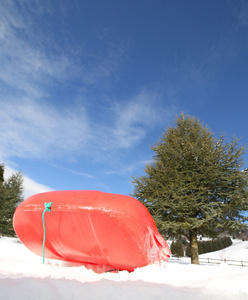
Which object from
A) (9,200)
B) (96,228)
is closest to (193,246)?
(96,228)

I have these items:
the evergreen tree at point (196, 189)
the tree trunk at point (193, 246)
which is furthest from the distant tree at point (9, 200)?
the tree trunk at point (193, 246)

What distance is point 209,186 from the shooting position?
917cm

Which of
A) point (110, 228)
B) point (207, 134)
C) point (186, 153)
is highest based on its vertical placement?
point (207, 134)

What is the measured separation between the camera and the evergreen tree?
28.1 feet

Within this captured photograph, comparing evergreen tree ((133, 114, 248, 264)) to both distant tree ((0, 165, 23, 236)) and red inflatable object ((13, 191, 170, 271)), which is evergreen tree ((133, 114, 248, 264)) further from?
distant tree ((0, 165, 23, 236))

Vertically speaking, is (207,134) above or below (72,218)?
above

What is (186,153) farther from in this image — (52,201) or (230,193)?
(52,201)

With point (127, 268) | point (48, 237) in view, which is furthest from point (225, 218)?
point (48, 237)

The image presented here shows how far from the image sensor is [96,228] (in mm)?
2426

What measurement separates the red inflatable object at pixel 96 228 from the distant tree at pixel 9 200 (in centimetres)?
1326

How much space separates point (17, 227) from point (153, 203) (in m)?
7.03

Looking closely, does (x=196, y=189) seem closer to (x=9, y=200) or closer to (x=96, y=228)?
(x=96, y=228)

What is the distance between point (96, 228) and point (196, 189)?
314 inches

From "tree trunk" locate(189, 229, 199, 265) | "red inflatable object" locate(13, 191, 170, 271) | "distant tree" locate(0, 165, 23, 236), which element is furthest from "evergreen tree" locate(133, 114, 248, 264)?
"distant tree" locate(0, 165, 23, 236)
